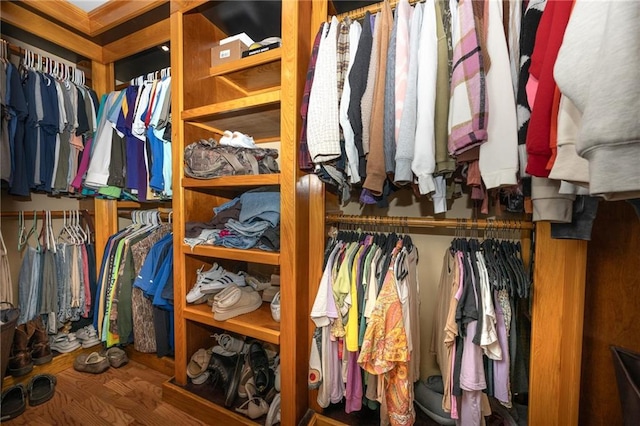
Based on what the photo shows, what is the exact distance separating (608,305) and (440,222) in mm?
603

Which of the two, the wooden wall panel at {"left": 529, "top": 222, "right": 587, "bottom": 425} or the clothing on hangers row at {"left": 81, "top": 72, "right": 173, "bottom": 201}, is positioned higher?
the clothing on hangers row at {"left": 81, "top": 72, "right": 173, "bottom": 201}

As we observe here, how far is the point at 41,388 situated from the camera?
4.51 feet

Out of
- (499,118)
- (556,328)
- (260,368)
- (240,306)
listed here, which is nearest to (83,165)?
(240,306)

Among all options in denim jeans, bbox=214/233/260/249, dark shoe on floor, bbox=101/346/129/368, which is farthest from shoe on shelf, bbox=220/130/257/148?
dark shoe on floor, bbox=101/346/129/368

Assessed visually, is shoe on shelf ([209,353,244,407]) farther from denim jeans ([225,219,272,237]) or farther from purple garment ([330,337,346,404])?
denim jeans ([225,219,272,237])

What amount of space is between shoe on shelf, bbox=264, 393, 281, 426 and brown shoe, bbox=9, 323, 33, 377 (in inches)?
55.7

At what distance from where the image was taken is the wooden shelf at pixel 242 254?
108 cm

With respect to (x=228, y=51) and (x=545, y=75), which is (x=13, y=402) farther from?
(x=545, y=75)

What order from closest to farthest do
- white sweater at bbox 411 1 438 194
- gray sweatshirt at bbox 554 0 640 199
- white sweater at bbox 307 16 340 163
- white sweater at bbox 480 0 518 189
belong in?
gray sweatshirt at bbox 554 0 640 199 < white sweater at bbox 480 0 518 189 < white sweater at bbox 411 1 438 194 < white sweater at bbox 307 16 340 163

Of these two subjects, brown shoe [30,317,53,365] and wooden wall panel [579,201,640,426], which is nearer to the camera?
wooden wall panel [579,201,640,426]

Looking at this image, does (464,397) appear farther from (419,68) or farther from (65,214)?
(65,214)

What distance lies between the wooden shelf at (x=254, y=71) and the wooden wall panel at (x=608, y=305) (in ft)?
4.61

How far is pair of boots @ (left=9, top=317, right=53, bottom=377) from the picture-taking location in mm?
1374

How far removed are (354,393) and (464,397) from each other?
41cm
